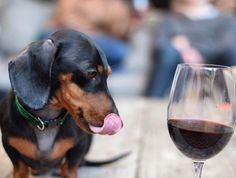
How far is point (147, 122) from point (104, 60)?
69cm

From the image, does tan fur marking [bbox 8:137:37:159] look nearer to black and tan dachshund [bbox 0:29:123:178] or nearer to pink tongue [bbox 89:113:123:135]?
black and tan dachshund [bbox 0:29:123:178]

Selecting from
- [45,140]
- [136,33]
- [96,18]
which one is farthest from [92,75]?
[136,33]

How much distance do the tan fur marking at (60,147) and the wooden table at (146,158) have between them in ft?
0.43

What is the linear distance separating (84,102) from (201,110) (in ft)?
0.61

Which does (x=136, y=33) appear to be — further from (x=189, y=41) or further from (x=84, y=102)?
(x=84, y=102)

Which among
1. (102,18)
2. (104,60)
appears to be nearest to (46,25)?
(102,18)

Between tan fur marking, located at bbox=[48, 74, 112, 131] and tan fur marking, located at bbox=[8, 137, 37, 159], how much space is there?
0.33 ft

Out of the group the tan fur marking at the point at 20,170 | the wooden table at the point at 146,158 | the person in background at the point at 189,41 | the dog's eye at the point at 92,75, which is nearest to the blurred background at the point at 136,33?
the person in background at the point at 189,41

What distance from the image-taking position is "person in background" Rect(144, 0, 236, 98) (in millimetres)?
3043

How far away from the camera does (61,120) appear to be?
85 cm

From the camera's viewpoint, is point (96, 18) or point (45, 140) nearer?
point (45, 140)

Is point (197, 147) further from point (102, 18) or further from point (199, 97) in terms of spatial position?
point (102, 18)

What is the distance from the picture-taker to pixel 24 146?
84 cm

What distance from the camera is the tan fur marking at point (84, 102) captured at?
2.53ft
